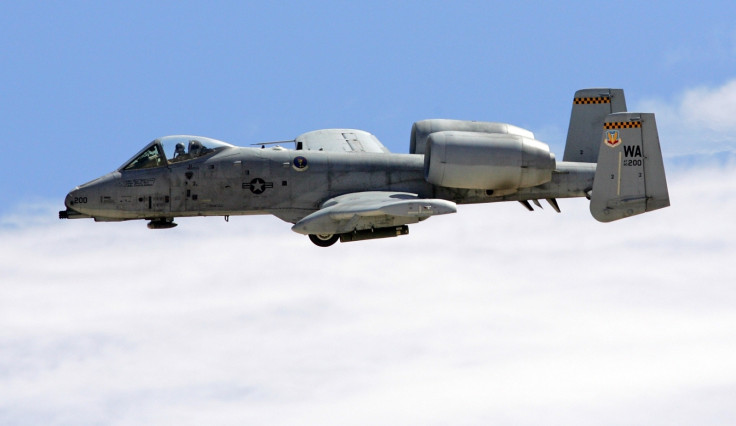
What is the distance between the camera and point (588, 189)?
136 feet

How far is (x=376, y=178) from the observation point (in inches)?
1609

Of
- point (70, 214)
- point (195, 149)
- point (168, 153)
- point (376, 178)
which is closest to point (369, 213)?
Answer: point (376, 178)

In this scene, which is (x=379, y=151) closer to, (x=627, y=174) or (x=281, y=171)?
(x=281, y=171)

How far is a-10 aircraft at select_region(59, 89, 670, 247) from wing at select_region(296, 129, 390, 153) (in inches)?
86.7

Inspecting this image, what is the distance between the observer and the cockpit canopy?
40812 millimetres

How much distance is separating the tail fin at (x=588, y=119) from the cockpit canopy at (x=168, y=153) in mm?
9041

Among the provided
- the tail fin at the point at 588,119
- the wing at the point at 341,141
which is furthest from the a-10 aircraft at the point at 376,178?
the wing at the point at 341,141

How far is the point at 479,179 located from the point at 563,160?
141 inches

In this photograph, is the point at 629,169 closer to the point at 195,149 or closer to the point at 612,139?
the point at 612,139

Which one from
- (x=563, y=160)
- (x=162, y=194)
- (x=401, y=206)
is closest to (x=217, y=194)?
(x=162, y=194)

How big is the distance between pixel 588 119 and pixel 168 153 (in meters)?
10.8

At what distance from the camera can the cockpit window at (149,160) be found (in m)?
40.8

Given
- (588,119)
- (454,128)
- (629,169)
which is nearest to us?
(629,169)

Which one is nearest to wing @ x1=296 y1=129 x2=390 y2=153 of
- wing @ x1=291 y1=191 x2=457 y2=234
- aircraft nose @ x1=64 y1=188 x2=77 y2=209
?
wing @ x1=291 y1=191 x2=457 y2=234
